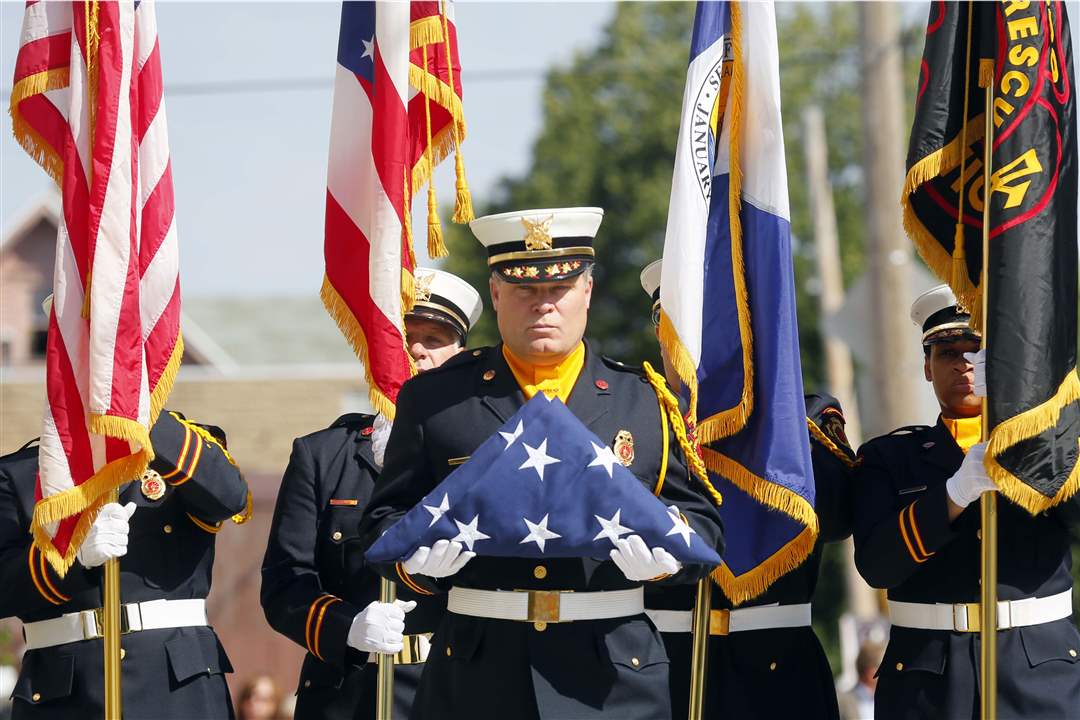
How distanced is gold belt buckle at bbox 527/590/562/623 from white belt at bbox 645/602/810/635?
1.18m

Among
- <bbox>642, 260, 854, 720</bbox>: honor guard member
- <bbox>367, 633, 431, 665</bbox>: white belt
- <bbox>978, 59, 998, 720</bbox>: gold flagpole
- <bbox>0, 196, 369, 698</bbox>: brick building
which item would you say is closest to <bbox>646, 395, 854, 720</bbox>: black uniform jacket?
<bbox>642, 260, 854, 720</bbox>: honor guard member

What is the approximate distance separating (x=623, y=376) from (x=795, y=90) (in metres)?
40.2

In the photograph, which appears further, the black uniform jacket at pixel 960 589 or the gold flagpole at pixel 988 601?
the black uniform jacket at pixel 960 589

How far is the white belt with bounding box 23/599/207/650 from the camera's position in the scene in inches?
234

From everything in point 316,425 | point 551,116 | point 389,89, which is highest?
point 551,116

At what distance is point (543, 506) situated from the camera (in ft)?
15.8

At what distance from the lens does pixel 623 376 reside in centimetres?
529

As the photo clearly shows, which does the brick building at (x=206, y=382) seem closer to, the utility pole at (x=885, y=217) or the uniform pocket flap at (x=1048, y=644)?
the utility pole at (x=885, y=217)

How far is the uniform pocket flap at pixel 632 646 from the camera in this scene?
16.2 feet

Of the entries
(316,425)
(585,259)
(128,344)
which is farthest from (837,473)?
(316,425)

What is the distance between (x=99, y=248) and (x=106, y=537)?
98 centimetres

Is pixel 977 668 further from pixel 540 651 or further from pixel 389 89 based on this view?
pixel 389 89

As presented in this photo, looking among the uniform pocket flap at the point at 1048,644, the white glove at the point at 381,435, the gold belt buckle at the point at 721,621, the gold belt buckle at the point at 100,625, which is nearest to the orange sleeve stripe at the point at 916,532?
the uniform pocket flap at the point at 1048,644

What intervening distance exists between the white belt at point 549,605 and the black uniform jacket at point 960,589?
112cm
